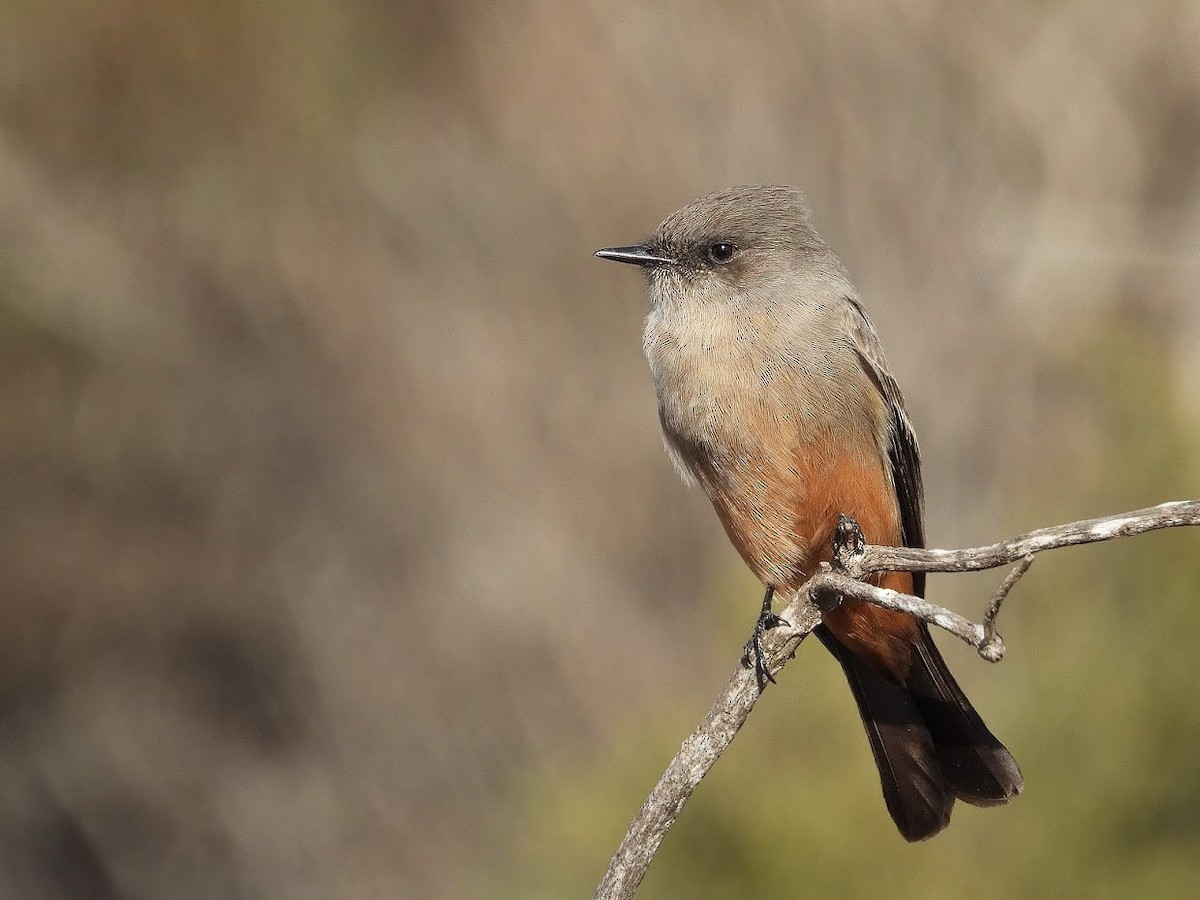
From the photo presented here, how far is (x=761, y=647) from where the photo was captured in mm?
2820

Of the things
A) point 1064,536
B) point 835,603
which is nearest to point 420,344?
point 835,603

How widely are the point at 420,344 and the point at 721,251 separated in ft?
13.7

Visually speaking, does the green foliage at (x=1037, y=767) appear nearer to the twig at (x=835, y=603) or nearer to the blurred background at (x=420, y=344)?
the twig at (x=835, y=603)

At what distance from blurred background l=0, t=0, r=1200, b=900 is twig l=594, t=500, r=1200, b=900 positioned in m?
3.23

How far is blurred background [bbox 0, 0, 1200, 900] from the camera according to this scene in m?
6.69

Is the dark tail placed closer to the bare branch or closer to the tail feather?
the tail feather

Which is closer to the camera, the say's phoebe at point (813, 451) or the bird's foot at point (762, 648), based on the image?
the bird's foot at point (762, 648)

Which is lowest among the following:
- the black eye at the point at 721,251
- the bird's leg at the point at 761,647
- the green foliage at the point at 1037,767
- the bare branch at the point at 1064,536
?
the green foliage at the point at 1037,767

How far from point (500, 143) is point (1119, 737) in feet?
16.0

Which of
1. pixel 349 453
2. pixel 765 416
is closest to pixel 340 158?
pixel 349 453

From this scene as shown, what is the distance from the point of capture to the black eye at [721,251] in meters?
3.55

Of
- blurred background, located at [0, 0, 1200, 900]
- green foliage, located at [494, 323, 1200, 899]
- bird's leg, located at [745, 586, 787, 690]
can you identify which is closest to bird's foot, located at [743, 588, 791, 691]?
bird's leg, located at [745, 586, 787, 690]

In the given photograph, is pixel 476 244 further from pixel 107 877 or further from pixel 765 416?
pixel 765 416

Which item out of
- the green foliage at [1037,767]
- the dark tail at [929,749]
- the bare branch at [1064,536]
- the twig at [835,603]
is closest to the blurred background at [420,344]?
the green foliage at [1037,767]
